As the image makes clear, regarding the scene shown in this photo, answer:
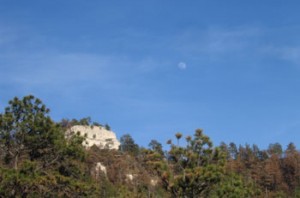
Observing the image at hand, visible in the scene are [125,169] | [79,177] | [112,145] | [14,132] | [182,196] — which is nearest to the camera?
[182,196]

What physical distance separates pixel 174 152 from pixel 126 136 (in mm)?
101599

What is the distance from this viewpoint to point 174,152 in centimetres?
1822

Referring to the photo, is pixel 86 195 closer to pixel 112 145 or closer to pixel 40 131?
pixel 40 131

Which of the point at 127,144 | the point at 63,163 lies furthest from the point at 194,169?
the point at 127,144

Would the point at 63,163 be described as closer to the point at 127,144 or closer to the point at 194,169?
the point at 194,169

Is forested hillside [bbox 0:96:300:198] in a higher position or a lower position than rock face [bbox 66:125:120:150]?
lower

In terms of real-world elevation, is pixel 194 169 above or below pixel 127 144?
below

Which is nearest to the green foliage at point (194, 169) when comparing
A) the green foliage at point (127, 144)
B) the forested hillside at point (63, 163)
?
the forested hillside at point (63, 163)

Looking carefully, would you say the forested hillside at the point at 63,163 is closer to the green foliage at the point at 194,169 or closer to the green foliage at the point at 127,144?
the green foliage at the point at 194,169

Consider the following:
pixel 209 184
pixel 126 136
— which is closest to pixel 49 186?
pixel 209 184

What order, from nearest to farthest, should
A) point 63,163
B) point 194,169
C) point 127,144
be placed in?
point 194,169 < point 63,163 < point 127,144

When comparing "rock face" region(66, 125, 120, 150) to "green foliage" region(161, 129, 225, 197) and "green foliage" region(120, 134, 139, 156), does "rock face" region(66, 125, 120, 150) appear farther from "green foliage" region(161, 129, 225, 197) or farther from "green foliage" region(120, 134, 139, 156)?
"green foliage" region(161, 129, 225, 197)

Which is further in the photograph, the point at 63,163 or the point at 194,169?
the point at 63,163

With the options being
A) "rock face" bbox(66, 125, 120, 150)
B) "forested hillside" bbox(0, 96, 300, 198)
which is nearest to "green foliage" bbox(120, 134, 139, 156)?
"rock face" bbox(66, 125, 120, 150)
